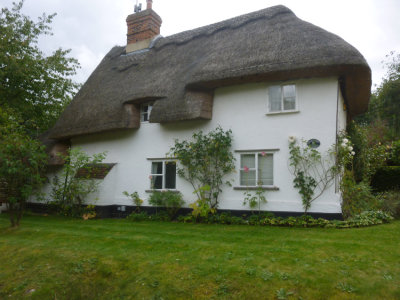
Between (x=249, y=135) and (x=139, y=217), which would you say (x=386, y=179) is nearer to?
(x=249, y=135)

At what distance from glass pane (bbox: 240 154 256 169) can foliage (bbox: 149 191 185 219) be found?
2.48 m

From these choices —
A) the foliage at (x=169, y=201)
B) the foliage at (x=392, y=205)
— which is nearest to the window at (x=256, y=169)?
the foliage at (x=169, y=201)

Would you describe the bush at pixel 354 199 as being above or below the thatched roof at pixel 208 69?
below

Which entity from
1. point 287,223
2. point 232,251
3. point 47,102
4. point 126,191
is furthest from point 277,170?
point 47,102

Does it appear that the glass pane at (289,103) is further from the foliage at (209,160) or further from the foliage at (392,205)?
the foliage at (392,205)

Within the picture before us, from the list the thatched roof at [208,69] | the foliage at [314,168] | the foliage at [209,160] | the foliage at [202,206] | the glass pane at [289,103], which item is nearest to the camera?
the foliage at [314,168]

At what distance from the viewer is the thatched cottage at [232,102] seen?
903 centimetres

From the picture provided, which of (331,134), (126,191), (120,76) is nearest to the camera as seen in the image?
(331,134)

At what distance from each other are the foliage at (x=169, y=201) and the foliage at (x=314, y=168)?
392 centimetres

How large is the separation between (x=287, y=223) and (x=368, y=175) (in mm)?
5479

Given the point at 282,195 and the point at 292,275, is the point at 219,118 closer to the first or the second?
the point at 282,195

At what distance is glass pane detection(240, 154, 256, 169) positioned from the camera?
984cm

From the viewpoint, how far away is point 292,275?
189 inches

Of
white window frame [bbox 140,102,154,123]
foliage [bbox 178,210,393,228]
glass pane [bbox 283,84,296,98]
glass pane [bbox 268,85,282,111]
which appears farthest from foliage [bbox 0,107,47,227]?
glass pane [bbox 283,84,296,98]
